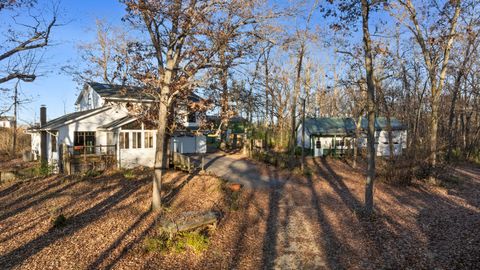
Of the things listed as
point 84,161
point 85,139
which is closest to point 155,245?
point 84,161

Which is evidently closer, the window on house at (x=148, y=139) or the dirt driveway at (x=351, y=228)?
the dirt driveway at (x=351, y=228)

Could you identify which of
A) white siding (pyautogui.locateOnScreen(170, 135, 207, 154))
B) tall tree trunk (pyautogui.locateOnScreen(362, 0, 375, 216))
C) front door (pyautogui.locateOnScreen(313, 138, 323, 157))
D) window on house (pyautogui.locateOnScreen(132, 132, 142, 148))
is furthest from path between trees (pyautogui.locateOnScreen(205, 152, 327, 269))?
front door (pyautogui.locateOnScreen(313, 138, 323, 157))

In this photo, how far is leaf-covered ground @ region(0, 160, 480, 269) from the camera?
22.2ft

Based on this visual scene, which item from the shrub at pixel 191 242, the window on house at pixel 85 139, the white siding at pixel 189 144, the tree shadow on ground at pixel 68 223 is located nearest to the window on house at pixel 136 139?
the window on house at pixel 85 139

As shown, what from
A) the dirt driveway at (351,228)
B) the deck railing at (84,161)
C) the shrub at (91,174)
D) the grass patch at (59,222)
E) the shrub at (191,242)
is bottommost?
the dirt driveway at (351,228)

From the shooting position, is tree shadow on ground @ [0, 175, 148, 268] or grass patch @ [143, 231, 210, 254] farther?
grass patch @ [143, 231, 210, 254]

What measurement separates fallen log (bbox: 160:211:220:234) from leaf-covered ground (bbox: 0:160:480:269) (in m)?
0.49

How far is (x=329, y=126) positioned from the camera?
100ft

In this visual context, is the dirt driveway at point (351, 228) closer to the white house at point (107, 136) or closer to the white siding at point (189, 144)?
the white house at point (107, 136)

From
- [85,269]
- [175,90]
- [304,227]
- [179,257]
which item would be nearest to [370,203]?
[304,227]

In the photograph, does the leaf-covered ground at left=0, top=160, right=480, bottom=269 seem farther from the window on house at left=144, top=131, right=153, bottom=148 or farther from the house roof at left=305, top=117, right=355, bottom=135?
the house roof at left=305, top=117, right=355, bottom=135

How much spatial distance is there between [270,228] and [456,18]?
559 inches

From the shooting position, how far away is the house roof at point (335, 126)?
2915cm

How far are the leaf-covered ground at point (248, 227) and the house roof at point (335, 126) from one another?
14939 mm
